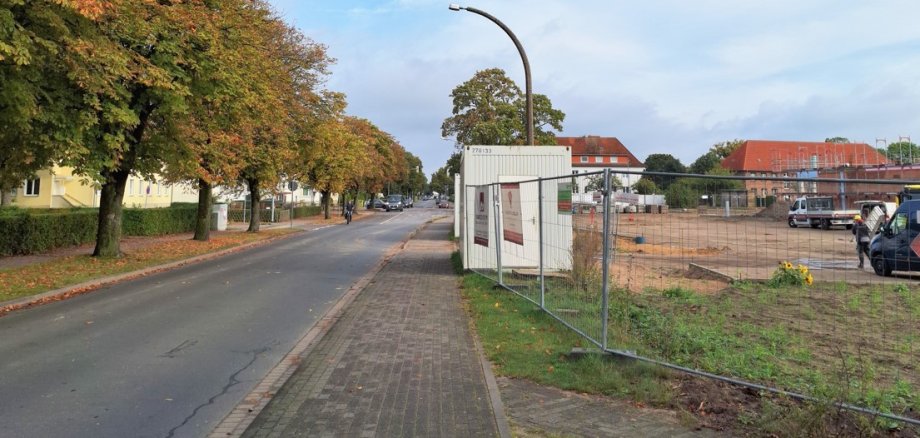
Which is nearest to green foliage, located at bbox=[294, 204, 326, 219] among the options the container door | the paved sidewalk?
the container door

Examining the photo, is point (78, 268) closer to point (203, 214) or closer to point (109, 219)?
point (109, 219)

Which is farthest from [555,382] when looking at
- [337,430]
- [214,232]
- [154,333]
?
[214,232]

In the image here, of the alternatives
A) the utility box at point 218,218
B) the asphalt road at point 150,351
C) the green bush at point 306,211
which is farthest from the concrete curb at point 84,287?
the green bush at point 306,211

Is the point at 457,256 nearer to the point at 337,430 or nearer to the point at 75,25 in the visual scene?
the point at 75,25

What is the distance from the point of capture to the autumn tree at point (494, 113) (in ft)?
141

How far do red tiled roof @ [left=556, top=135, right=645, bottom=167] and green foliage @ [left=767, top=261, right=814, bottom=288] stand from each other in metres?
110

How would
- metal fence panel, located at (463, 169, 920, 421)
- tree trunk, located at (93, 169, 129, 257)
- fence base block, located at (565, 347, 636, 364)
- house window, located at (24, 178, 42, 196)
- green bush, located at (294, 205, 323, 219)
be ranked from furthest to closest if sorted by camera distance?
green bush, located at (294, 205, 323, 219) → house window, located at (24, 178, 42, 196) → tree trunk, located at (93, 169, 129, 257) → fence base block, located at (565, 347, 636, 364) → metal fence panel, located at (463, 169, 920, 421)

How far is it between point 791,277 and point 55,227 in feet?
70.3

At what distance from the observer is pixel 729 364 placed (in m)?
5.51

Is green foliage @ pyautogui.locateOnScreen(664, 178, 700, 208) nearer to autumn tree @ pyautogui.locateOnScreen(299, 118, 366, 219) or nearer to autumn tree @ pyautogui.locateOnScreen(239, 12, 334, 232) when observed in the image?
autumn tree @ pyautogui.locateOnScreen(239, 12, 334, 232)

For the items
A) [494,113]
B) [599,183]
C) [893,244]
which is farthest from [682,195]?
[494,113]

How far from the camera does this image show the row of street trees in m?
10.4

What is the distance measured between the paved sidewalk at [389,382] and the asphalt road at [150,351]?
55 cm

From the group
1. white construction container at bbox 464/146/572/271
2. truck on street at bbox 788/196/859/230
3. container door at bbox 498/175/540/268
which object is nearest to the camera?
truck on street at bbox 788/196/859/230
